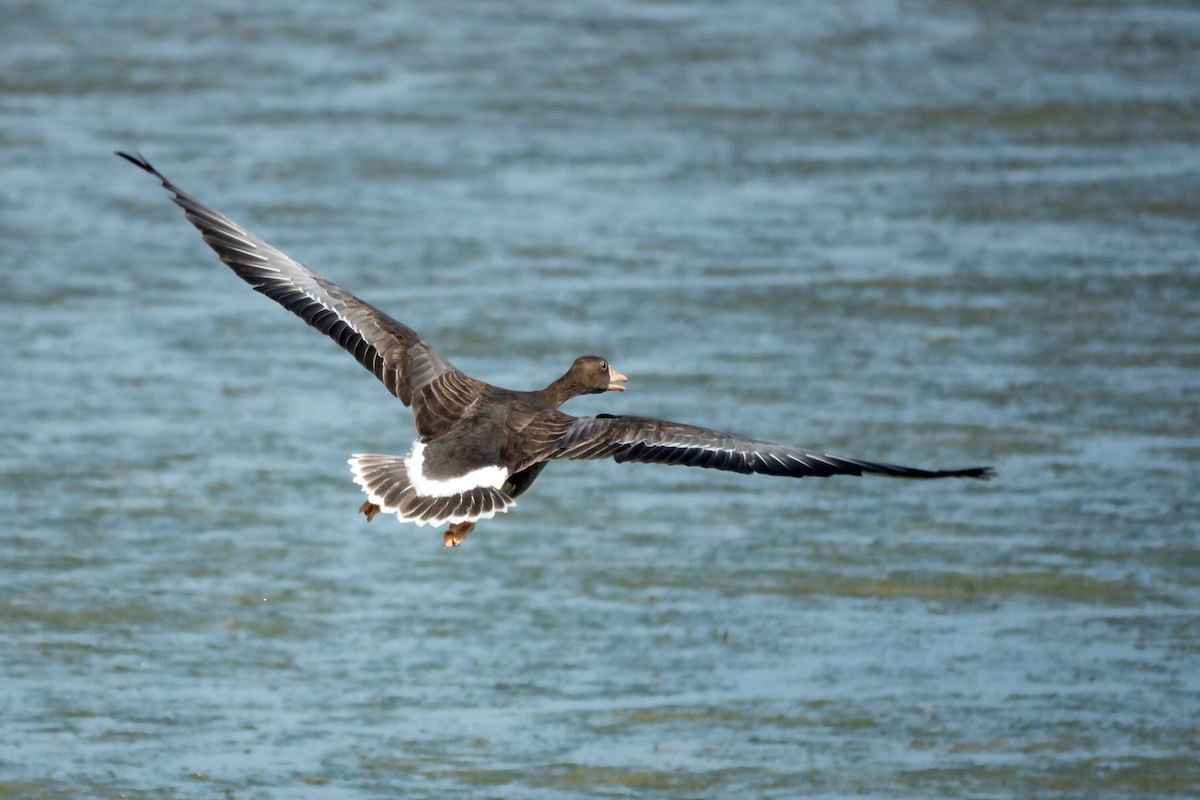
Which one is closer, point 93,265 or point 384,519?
point 384,519

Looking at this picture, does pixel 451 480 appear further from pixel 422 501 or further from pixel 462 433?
pixel 462 433

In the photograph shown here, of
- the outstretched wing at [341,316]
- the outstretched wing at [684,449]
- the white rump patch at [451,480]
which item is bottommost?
the white rump patch at [451,480]

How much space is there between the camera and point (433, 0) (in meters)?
25.0

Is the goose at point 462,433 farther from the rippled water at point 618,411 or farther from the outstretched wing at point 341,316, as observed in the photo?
the rippled water at point 618,411

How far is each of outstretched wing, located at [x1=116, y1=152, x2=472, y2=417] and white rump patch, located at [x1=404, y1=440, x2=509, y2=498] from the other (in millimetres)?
534

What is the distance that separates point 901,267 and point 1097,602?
5276mm

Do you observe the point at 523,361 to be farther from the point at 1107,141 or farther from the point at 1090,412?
the point at 1107,141

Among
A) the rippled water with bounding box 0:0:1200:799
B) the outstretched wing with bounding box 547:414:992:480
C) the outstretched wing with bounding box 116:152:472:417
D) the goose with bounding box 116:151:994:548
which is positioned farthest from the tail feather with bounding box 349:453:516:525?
the rippled water with bounding box 0:0:1200:799

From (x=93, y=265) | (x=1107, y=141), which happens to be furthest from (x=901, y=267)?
(x=93, y=265)

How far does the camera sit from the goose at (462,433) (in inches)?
302

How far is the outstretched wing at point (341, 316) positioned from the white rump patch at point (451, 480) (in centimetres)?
53

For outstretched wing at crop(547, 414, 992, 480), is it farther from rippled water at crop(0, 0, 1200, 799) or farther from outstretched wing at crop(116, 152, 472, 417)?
rippled water at crop(0, 0, 1200, 799)

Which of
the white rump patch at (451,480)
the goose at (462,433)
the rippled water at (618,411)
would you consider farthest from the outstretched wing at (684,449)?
the rippled water at (618,411)

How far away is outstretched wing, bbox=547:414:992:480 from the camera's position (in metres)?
7.59
